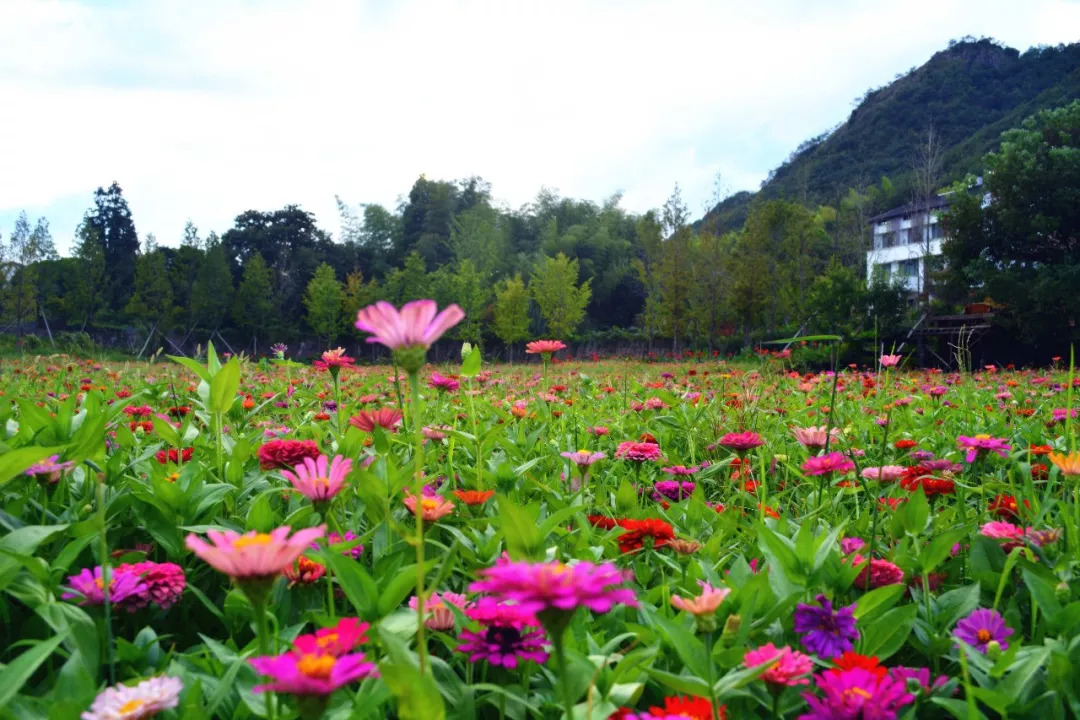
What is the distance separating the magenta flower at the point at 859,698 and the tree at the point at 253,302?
32.0 m

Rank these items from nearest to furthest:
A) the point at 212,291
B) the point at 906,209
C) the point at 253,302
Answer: the point at 212,291
the point at 253,302
the point at 906,209

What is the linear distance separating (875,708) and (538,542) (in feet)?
1.40

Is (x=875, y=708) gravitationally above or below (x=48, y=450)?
below

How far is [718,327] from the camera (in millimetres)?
25562

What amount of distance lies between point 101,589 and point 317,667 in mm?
473

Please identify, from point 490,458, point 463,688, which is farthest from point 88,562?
point 490,458

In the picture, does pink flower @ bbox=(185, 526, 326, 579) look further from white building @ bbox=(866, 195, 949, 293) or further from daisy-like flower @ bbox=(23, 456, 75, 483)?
white building @ bbox=(866, 195, 949, 293)

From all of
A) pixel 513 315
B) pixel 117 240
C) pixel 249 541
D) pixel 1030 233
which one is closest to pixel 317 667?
pixel 249 541

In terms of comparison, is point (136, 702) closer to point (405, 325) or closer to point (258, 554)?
point (258, 554)

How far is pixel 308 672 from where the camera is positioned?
0.52 metres

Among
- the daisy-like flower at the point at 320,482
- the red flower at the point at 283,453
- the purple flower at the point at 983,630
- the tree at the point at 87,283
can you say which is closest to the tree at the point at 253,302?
the tree at the point at 87,283

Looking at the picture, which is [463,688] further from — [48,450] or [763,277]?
[763,277]

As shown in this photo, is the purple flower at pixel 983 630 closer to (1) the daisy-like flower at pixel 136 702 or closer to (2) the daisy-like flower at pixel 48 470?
(1) the daisy-like flower at pixel 136 702

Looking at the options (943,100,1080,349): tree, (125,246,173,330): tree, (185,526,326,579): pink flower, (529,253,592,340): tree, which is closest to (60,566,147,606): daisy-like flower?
(185,526,326,579): pink flower
